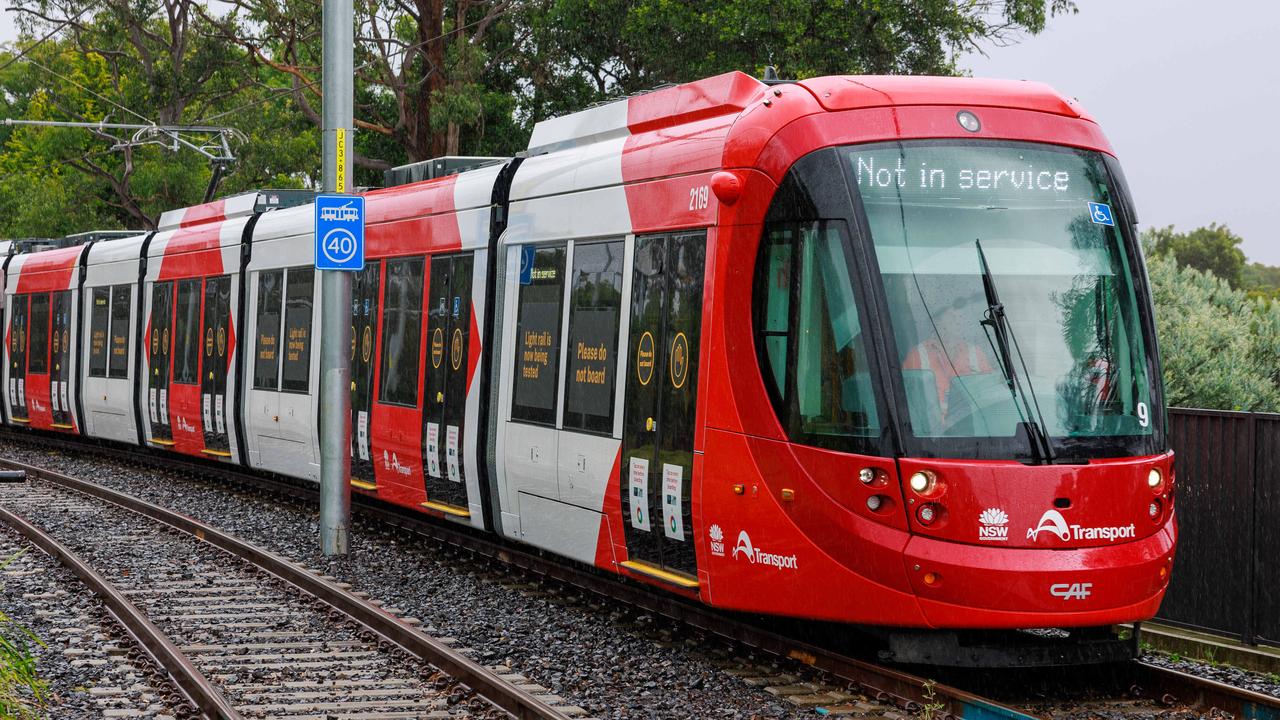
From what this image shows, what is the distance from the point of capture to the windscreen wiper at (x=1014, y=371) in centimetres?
770

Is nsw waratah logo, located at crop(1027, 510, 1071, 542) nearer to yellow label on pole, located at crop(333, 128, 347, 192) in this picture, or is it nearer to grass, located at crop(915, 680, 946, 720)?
grass, located at crop(915, 680, 946, 720)

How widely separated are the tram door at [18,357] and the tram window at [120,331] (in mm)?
5088

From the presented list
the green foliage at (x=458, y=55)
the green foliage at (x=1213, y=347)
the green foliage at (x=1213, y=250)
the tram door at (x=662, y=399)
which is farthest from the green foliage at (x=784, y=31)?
the green foliage at (x=1213, y=250)

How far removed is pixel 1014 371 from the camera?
7762mm

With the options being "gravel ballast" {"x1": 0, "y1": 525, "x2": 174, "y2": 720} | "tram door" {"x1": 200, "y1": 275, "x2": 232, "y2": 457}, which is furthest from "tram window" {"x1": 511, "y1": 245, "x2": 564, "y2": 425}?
"tram door" {"x1": 200, "y1": 275, "x2": 232, "y2": 457}

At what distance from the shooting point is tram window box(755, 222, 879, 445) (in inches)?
310

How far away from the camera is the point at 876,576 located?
7.74 meters

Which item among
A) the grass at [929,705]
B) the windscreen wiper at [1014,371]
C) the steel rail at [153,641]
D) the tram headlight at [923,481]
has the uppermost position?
the windscreen wiper at [1014,371]

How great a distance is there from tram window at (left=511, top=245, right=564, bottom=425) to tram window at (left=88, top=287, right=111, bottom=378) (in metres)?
13.6

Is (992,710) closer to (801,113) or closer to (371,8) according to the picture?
(801,113)

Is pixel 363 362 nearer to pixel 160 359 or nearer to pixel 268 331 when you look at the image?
pixel 268 331

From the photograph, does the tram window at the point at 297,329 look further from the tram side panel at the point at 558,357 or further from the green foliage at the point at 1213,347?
the green foliage at the point at 1213,347

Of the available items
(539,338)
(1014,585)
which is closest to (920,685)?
(1014,585)

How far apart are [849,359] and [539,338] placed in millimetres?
3711
